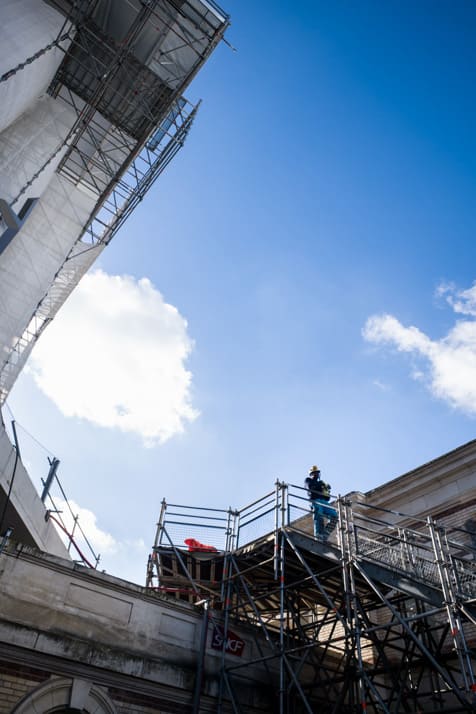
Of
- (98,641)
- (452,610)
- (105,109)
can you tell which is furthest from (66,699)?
(105,109)

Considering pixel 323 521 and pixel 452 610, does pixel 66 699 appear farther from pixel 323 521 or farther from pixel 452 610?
pixel 452 610

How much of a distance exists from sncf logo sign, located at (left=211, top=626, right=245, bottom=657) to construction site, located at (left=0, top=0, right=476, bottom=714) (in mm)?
37

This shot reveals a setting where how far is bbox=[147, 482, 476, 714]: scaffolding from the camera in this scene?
31.2 feet

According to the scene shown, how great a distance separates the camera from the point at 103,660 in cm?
914

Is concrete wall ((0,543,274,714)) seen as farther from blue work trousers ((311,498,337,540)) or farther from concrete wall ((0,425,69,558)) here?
blue work trousers ((311,498,337,540))

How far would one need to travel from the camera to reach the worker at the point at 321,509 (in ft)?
38.1

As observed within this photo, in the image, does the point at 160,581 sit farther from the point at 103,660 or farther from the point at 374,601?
the point at 374,601

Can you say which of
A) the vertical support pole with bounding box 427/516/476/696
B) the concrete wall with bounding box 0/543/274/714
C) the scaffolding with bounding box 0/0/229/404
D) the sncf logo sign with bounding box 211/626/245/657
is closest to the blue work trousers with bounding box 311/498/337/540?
the vertical support pole with bounding box 427/516/476/696

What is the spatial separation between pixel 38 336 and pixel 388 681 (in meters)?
16.3

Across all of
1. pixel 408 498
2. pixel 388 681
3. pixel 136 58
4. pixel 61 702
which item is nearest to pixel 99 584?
pixel 61 702

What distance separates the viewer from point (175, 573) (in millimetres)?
12430

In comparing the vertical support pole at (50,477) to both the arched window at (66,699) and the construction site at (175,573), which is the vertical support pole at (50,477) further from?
the arched window at (66,699)

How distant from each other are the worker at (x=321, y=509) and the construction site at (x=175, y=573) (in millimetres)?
465

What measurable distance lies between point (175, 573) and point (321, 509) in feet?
12.5
